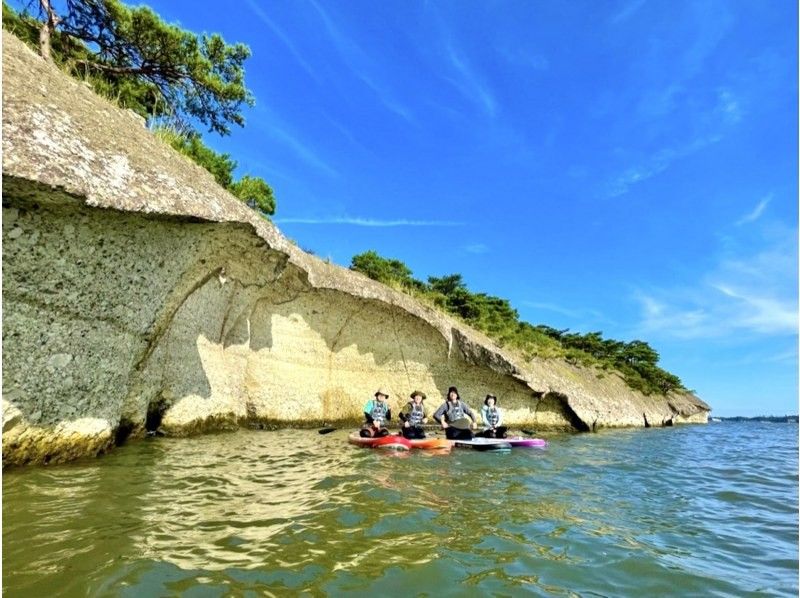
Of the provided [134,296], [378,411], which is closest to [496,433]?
[378,411]

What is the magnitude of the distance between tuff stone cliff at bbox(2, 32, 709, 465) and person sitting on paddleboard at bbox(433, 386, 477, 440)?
4246mm

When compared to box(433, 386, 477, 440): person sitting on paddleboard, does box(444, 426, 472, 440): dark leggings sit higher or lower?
lower

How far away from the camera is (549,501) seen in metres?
7.29

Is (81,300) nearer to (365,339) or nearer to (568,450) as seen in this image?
(365,339)

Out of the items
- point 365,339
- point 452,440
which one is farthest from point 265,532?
point 365,339

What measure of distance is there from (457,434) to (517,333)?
14.3 metres

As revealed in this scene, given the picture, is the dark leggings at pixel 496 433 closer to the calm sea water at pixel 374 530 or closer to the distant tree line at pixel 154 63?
the calm sea water at pixel 374 530

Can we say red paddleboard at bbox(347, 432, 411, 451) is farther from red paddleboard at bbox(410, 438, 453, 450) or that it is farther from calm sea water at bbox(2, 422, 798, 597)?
calm sea water at bbox(2, 422, 798, 597)

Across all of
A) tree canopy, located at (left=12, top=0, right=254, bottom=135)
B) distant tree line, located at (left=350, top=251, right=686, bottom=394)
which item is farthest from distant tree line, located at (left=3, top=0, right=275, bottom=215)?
distant tree line, located at (left=350, top=251, right=686, bottom=394)

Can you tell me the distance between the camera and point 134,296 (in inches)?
347

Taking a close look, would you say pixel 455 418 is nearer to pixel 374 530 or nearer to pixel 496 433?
pixel 496 433

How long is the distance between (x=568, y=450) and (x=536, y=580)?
424 inches

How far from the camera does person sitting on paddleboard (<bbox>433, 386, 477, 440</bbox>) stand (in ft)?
46.7

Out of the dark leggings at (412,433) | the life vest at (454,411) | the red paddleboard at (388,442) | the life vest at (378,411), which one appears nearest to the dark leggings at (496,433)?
the life vest at (454,411)
